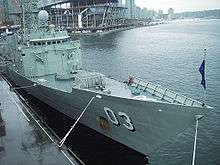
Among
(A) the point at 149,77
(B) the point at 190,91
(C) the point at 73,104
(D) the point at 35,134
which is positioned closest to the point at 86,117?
(C) the point at 73,104

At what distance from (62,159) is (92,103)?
5385mm

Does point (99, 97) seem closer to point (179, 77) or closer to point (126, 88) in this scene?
point (126, 88)

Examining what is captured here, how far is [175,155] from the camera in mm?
22859

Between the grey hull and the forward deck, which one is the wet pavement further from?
the forward deck

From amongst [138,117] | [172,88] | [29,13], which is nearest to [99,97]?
[138,117]

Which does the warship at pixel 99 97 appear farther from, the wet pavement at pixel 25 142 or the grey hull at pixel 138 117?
the wet pavement at pixel 25 142

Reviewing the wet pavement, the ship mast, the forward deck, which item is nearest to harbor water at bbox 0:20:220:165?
the forward deck

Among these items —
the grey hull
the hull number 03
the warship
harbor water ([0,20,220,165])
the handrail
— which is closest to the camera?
the grey hull

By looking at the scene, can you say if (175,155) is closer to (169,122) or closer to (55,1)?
(169,122)

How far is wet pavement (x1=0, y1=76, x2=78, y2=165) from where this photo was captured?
18.0 m

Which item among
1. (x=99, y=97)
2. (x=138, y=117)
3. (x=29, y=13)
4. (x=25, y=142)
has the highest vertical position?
(x=29, y=13)

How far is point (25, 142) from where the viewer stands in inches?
802

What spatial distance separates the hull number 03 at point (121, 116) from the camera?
20.3m

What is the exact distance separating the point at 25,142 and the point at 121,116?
6346 mm
